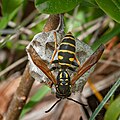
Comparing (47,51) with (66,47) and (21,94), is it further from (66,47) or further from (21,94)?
(21,94)

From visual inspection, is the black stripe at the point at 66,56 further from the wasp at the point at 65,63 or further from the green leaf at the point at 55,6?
the green leaf at the point at 55,6

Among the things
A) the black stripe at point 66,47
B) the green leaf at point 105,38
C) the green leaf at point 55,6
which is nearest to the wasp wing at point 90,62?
the black stripe at point 66,47

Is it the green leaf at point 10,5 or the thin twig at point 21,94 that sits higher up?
the green leaf at point 10,5

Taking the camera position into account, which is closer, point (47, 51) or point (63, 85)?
point (47, 51)

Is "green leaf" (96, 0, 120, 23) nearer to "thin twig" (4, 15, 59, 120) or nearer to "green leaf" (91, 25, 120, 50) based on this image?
"thin twig" (4, 15, 59, 120)

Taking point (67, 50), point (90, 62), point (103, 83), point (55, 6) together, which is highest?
point (55, 6)

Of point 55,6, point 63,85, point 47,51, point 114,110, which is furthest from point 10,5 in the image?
point 114,110
